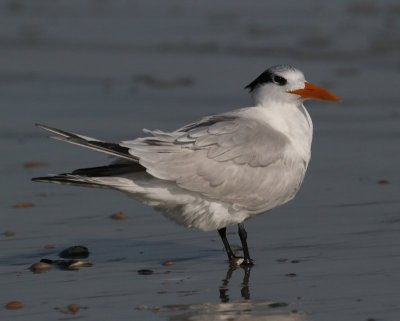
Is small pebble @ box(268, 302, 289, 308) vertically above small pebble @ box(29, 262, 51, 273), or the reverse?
small pebble @ box(29, 262, 51, 273)

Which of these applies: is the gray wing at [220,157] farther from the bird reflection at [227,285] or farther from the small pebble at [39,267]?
the small pebble at [39,267]

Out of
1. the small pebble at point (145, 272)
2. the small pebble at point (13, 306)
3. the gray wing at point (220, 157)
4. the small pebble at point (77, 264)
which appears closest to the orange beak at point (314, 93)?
the gray wing at point (220, 157)

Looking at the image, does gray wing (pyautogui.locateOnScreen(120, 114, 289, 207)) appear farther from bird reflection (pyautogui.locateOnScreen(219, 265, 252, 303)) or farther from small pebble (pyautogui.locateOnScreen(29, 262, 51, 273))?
small pebble (pyautogui.locateOnScreen(29, 262, 51, 273))

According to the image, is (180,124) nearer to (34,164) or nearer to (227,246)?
(34,164)

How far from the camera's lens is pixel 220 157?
18.7 feet

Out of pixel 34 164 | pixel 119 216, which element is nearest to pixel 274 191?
pixel 119 216

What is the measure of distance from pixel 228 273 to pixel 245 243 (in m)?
0.26

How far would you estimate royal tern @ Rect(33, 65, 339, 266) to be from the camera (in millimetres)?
5559

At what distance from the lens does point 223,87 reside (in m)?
9.95

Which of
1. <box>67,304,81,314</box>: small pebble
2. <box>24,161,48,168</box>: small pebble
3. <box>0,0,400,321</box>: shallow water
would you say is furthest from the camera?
<box>24,161,48,168</box>: small pebble

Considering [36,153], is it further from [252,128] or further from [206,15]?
[206,15]

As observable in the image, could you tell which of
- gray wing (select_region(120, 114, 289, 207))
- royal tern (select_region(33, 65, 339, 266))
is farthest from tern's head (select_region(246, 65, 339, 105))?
gray wing (select_region(120, 114, 289, 207))

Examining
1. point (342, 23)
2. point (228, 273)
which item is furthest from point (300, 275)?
point (342, 23)

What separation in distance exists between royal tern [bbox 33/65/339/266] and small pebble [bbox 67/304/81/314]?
2.43 feet
